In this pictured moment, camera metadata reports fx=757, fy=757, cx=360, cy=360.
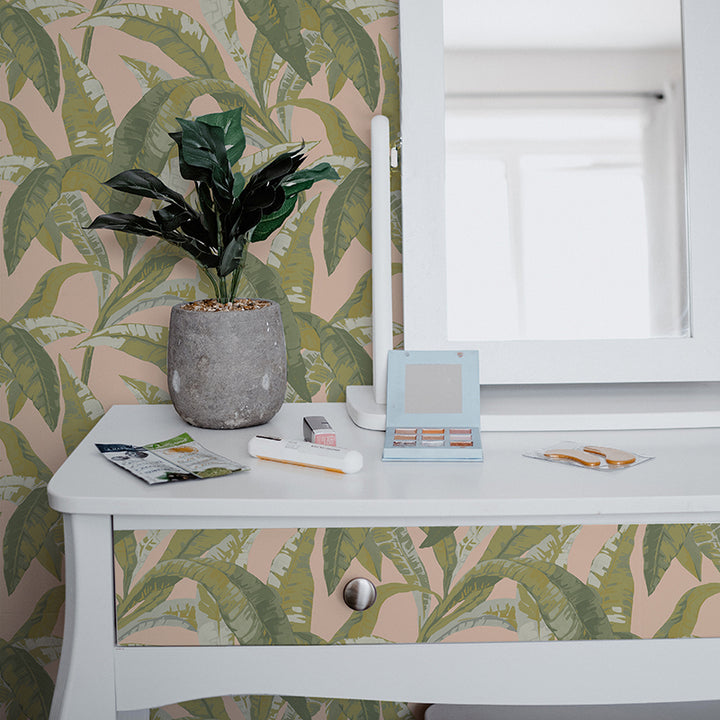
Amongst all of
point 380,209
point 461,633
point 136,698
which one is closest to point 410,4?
point 380,209

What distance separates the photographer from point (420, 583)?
945mm

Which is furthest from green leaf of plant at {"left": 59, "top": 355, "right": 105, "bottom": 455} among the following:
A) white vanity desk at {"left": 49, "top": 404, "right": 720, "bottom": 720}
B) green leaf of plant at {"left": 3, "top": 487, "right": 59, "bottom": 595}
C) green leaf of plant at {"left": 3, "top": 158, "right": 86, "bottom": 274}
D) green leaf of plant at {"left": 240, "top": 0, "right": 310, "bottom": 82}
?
green leaf of plant at {"left": 240, "top": 0, "right": 310, "bottom": 82}

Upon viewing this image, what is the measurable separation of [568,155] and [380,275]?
377 mm

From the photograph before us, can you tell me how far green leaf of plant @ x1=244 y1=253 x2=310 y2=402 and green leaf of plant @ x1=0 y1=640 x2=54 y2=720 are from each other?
73cm

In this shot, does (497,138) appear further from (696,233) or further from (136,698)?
(136,698)

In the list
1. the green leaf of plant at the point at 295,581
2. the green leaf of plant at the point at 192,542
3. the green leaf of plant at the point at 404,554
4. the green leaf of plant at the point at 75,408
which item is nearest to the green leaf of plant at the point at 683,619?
the green leaf of plant at the point at 404,554

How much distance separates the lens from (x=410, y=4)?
1.29 m

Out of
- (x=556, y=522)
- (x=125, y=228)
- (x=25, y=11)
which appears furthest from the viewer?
(x=25, y=11)

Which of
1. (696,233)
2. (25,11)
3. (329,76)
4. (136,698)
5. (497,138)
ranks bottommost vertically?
(136,698)

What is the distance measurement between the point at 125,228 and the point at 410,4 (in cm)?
61

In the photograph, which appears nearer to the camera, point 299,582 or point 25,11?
point 299,582

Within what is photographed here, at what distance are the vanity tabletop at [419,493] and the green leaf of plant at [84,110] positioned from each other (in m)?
0.61

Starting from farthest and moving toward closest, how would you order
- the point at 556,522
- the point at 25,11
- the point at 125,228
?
1. the point at 25,11
2. the point at 125,228
3. the point at 556,522

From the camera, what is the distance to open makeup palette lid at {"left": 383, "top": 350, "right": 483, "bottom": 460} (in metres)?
1.05
